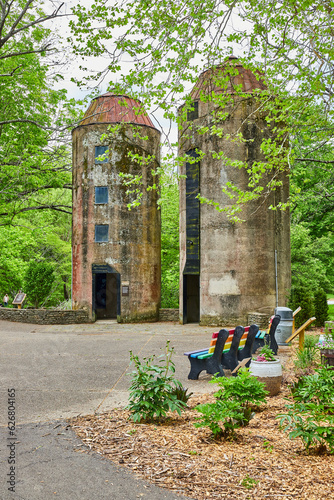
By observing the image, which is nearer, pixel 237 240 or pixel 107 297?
pixel 237 240

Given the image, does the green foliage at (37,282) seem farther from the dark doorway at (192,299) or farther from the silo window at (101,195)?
the dark doorway at (192,299)

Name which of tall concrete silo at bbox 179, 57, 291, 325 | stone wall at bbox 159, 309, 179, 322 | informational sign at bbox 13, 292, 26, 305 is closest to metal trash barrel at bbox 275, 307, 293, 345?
tall concrete silo at bbox 179, 57, 291, 325

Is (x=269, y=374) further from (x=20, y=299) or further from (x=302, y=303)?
(x=20, y=299)

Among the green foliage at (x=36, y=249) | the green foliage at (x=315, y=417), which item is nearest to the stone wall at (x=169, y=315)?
the green foliage at (x=36, y=249)

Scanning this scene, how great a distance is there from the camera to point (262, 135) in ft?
66.0

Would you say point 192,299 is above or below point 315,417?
above

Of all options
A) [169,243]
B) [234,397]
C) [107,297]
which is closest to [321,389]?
[234,397]

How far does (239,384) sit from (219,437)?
0.75 meters

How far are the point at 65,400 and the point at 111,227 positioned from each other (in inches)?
660

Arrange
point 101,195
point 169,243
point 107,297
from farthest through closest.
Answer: point 169,243 < point 107,297 < point 101,195

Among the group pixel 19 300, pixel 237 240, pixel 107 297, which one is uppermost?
pixel 237 240

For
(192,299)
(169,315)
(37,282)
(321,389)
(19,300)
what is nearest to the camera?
(321,389)

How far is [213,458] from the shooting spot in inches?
181

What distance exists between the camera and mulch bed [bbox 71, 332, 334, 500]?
3.95 metres
